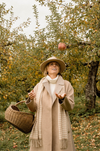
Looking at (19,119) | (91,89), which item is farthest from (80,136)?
(19,119)

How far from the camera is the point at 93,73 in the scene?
7266 millimetres

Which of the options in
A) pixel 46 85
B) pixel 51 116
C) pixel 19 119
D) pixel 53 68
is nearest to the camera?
pixel 19 119

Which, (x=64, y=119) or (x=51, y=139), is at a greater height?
(x=64, y=119)

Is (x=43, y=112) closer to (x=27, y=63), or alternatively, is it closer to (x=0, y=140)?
(x=0, y=140)

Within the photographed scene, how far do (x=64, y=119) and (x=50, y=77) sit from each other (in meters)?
0.72

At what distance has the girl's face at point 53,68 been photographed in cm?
273

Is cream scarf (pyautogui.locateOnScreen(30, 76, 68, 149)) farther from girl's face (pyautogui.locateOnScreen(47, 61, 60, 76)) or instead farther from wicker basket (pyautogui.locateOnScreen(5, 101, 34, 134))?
girl's face (pyautogui.locateOnScreen(47, 61, 60, 76))

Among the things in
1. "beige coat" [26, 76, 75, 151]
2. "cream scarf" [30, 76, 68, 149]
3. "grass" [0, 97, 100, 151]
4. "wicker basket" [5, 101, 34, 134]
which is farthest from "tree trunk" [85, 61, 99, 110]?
"wicker basket" [5, 101, 34, 134]

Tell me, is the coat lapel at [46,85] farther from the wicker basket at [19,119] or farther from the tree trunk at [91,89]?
the tree trunk at [91,89]

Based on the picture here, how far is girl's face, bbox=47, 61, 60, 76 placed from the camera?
273 centimetres

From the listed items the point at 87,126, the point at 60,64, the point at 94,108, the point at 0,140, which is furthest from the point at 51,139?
the point at 94,108

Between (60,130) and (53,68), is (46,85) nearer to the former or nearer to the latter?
(53,68)

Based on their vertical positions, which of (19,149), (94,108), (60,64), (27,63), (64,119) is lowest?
(19,149)

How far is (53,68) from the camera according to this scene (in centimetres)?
274
